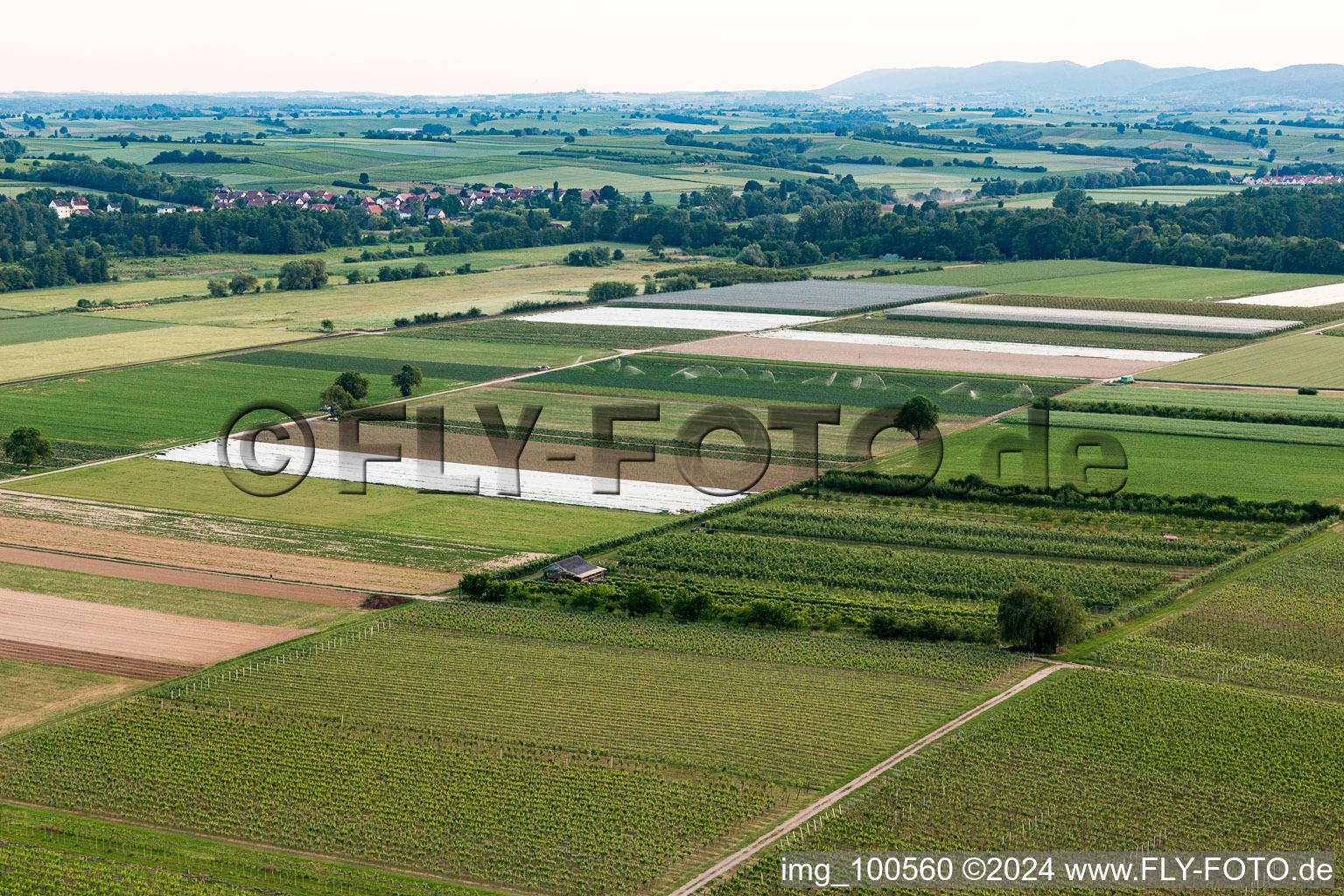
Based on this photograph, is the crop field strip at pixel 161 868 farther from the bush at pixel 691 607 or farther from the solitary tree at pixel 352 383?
the solitary tree at pixel 352 383

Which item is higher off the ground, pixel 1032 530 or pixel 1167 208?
pixel 1167 208

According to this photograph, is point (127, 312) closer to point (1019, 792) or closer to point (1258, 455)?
point (1258, 455)

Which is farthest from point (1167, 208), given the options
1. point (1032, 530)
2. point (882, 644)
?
point (882, 644)

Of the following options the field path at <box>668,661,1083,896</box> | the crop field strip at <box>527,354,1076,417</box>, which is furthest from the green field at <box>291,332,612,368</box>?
the field path at <box>668,661,1083,896</box>

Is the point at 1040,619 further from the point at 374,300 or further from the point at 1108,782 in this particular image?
the point at 374,300

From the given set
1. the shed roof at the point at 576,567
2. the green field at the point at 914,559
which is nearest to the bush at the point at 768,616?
the green field at the point at 914,559
